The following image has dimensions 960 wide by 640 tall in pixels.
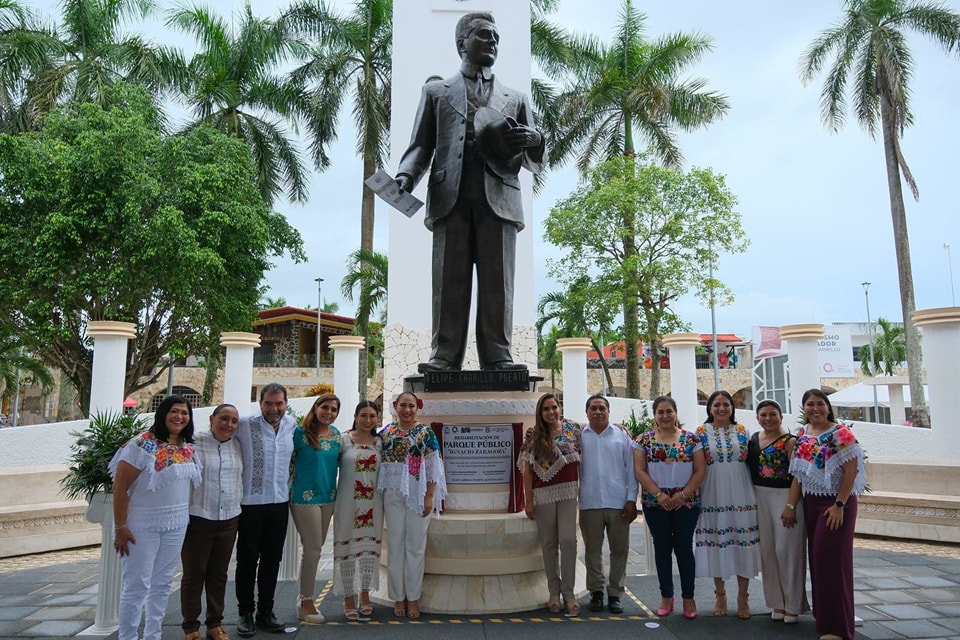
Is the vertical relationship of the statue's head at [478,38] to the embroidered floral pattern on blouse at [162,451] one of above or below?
above

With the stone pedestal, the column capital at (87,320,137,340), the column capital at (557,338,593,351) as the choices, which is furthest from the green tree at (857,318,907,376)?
the stone pedestal

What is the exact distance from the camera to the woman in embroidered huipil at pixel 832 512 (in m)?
3.61

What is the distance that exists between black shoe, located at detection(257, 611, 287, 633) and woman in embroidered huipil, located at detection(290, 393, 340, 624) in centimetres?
20

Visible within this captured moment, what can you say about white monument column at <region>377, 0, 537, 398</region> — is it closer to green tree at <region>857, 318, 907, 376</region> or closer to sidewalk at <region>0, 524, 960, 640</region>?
sidewalk at <region>0, 524, 960, 640</region>

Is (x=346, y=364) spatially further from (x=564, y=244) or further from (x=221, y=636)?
(x=221, y=636)

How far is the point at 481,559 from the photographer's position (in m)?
4.14

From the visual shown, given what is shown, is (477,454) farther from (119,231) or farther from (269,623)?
(119,231)

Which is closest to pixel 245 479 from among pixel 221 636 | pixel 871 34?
pixel 221 636

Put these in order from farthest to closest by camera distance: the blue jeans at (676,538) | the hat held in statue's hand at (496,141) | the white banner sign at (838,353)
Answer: the white banner sign at (838,353)
the hat held in statue's hand at (496,141)
the blue jeans at (676,538)

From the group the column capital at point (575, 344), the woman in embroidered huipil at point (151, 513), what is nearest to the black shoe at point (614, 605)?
the woman in embroidered huipil at point (151, 513)

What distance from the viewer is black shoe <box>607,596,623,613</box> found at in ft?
13.5

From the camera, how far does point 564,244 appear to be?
17.3m

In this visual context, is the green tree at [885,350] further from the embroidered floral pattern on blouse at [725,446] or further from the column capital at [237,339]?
the embroidered floral pattern on blouse at [725,446]

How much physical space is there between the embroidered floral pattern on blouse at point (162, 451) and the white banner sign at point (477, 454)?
1579 millimetres
